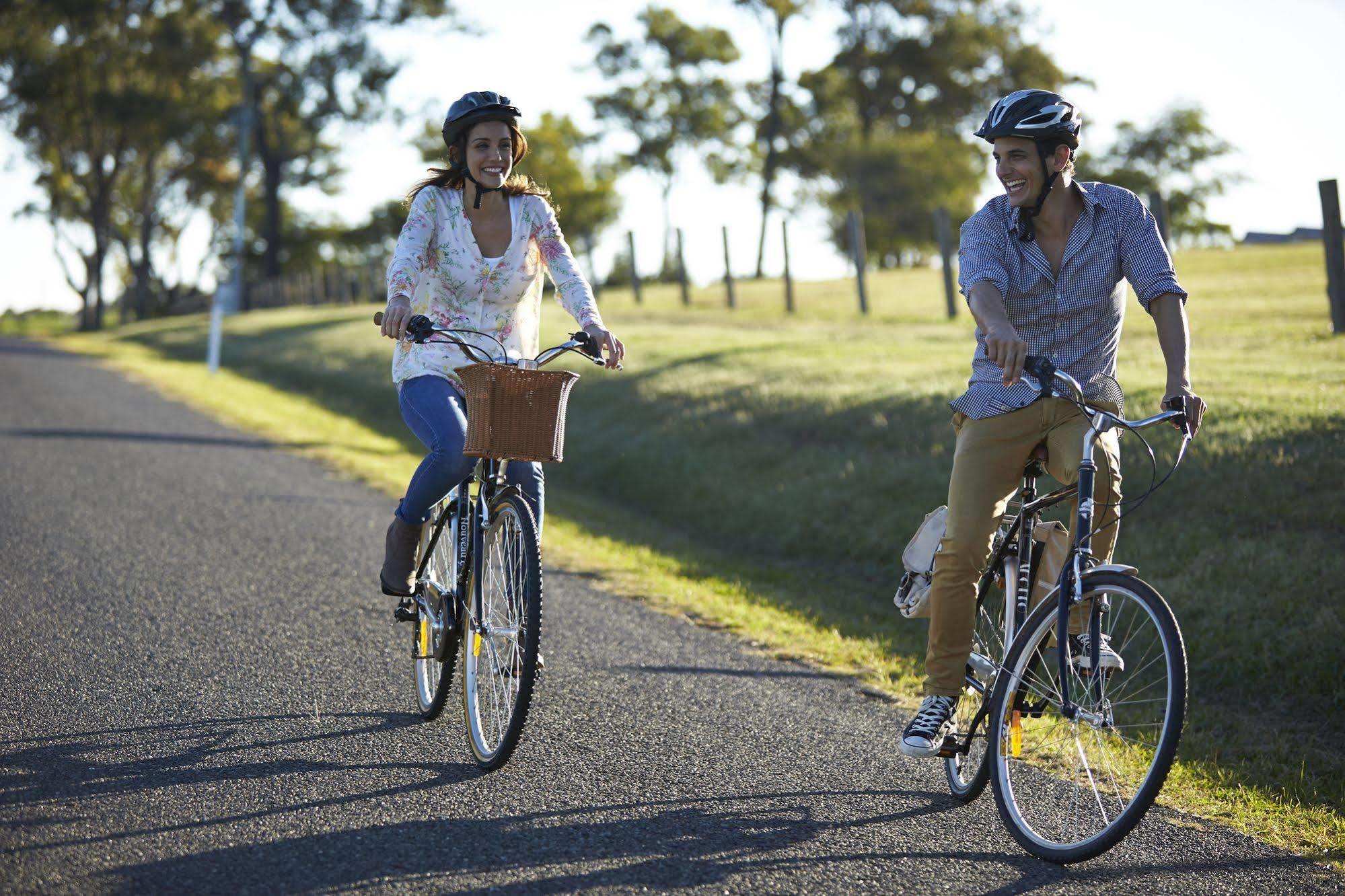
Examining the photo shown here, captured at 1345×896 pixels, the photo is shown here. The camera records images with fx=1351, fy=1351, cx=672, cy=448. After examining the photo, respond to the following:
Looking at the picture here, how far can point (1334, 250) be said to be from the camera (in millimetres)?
13406

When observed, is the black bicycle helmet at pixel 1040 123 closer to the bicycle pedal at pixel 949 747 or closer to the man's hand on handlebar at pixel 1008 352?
the man's hand on handlebar at pixel 1008 352

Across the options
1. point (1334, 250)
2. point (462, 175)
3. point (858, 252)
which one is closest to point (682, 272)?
point (858, 252)

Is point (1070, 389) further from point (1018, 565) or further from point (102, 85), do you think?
point (102, 85)

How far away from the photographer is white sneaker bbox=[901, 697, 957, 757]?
4.39 metres

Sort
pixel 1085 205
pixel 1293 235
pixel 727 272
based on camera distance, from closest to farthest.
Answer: pixel 1085 205 → pixel 1293 235 → pixel 727 272

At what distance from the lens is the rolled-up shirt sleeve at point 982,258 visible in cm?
419

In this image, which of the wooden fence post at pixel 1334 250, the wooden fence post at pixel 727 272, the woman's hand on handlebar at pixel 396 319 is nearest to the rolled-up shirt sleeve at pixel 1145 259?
the woman's hand on handlebar at pixel 396 319

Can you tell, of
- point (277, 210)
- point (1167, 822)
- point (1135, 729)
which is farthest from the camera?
point (277, 210)

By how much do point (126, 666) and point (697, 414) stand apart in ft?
26.6

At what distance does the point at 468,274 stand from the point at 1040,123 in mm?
2155

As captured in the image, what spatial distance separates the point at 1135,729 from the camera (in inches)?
221

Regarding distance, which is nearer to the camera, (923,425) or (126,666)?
(126,666)

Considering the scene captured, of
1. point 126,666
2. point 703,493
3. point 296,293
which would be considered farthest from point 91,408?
point 296,293

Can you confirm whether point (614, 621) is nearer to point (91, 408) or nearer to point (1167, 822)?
point (1167, 822)
